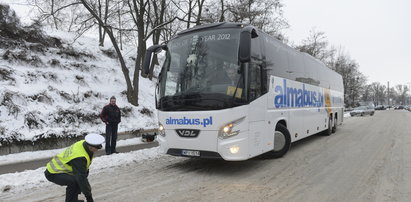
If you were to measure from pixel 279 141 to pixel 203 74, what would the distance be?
10.8ft

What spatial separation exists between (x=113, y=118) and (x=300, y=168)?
5.91 m

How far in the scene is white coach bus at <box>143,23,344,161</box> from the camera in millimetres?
6230

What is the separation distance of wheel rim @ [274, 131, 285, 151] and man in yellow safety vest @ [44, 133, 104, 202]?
539 cm

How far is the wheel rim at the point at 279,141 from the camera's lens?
800 cm

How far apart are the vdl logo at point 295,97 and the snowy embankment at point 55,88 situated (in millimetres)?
8047

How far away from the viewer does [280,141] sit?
8.20 metres

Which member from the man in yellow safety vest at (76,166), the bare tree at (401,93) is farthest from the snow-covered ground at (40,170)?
the bare tree at (401,93)

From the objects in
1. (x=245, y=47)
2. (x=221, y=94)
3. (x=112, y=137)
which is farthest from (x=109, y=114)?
(x=245, y=47)

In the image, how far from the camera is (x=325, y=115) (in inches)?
517

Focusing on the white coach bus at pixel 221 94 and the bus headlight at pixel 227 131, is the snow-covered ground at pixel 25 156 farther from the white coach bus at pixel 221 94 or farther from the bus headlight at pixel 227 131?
the bus headlight at pixel 227 131

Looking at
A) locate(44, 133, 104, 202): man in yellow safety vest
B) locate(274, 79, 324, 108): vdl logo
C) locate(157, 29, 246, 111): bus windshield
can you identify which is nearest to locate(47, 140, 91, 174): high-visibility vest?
locate(44, 133, 104, 202): man in yellow safety vest

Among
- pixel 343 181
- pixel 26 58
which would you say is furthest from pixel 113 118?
pixel 26 58

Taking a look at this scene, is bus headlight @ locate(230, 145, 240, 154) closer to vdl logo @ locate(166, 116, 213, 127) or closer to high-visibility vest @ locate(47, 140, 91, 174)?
vdl logo @ locate(166, 116, 213, 127)

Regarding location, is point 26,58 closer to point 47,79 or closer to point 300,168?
point 47,79
